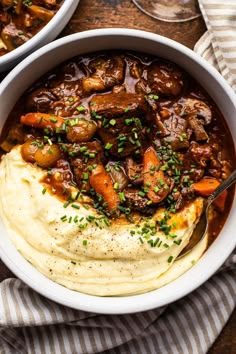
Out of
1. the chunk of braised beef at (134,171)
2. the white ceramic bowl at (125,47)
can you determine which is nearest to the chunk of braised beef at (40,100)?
the white ceramic bowl at (125,47)

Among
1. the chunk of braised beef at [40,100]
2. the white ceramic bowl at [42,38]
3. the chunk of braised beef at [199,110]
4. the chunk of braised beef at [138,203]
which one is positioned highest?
the white ceramic bowl at [42,38]

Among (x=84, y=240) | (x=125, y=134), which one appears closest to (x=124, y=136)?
(x=125, y=134)

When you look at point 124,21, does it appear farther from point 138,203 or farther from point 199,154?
point 138,203

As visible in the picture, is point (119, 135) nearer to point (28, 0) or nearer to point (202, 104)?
point (202, 104)

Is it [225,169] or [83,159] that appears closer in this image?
[83,159]

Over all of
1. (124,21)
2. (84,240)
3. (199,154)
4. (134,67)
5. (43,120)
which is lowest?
(84,240)

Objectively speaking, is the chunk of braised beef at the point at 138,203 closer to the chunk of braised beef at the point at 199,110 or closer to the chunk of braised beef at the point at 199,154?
the chunk of braised beef at the point at 199,154

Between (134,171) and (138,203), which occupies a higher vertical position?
(134,171)

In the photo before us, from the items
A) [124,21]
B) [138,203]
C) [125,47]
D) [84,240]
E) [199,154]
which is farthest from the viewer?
[124,21]
